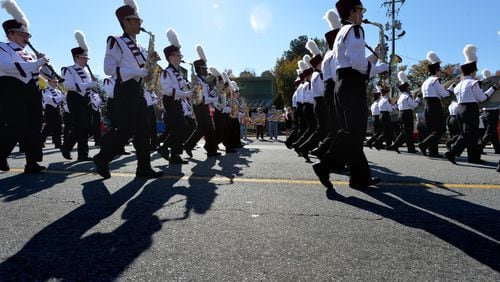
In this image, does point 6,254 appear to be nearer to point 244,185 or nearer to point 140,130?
point 244,185

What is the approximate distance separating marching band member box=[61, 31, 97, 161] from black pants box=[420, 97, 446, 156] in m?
7.29

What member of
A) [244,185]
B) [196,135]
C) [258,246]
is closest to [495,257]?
[258,246]

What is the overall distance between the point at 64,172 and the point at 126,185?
1.71m

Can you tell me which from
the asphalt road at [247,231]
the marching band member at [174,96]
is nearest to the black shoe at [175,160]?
the marching band member at [174,96]

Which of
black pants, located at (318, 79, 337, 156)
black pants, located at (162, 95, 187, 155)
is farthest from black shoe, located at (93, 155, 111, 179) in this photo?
black pants, located at (318, 79, 337, 156)

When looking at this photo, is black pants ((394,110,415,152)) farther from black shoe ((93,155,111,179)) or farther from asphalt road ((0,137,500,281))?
black shoe ((93,155,111,179))

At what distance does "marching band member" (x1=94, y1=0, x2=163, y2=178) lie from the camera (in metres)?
4.89

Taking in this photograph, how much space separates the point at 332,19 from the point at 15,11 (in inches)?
194

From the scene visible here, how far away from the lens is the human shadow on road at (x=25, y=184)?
12.7 ft

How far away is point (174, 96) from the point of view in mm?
7234

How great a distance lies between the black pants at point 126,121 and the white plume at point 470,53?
658cm

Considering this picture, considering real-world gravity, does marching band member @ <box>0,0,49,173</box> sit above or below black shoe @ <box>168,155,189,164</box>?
above

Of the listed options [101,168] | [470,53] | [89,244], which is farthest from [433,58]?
[89,244]

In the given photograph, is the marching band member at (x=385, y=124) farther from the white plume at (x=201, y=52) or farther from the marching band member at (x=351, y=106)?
the marching band member at (x=351, y=106)
